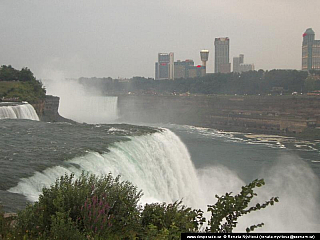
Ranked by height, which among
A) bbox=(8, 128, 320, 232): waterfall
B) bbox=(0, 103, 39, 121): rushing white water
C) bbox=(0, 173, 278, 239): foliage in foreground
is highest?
bbox=(0, 103, 39, 121): rushing white water

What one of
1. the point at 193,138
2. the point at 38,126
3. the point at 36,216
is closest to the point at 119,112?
the point at 193,138

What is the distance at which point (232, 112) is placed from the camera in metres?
66.1

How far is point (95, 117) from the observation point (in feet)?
235

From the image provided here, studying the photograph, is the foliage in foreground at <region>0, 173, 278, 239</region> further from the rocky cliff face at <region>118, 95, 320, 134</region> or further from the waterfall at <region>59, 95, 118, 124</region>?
the waterfall at <region>59, 95, 118, 124</region>

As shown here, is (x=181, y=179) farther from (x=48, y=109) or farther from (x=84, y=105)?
(x=84, y=105)

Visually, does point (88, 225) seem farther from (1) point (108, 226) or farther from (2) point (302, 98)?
(2) point (302, 98)

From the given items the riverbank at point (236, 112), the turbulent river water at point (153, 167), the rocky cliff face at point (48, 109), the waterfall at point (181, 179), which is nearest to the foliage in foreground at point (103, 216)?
the turbulent river water at point (153, 167)

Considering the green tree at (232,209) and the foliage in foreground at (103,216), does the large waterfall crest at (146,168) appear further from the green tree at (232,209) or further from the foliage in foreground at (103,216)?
the green tree at (232,209)

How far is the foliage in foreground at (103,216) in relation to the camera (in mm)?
4949

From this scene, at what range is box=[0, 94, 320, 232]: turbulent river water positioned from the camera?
11117mm

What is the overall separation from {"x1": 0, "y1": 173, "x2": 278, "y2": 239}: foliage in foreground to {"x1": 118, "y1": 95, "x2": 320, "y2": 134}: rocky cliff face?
52375mm

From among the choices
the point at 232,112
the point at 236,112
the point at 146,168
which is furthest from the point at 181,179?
the point at 232,112

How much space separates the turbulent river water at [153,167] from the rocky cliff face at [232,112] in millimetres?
23686

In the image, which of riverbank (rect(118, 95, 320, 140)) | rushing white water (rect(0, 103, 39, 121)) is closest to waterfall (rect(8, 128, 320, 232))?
rushing white water (rect(0, 103, 39, 121))
